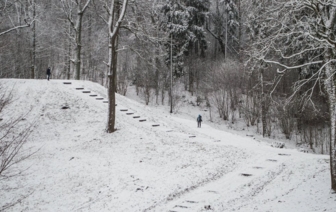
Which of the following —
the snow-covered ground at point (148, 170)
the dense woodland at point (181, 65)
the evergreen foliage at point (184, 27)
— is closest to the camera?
the snow-covered ground at point (148, 170)

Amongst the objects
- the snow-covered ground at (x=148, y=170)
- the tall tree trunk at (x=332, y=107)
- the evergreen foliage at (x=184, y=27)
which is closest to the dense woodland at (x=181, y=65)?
the evergreen foliage at (x=184, y=27)

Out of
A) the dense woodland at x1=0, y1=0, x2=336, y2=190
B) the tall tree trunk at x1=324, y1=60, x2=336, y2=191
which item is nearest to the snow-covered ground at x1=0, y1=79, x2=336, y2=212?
the tall tree trunk at x1=324, y1=60, x2=336, y2=191

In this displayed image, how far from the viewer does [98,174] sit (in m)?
12.3

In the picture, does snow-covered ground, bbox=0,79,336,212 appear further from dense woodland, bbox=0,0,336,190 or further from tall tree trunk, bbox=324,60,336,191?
dense woodland, bbox=0,0,336,190

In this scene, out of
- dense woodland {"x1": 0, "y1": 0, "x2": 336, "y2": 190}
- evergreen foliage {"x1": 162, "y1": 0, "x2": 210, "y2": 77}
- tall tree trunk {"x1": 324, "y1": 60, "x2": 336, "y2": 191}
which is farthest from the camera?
evergreen foliage {"x1": 162, "y1": 0, "x2": 210, "y2": 77}

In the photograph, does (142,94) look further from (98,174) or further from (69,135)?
(98,174)

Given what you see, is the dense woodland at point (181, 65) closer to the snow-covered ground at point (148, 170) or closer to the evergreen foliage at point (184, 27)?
the evergreen foliage at point (184, 27)

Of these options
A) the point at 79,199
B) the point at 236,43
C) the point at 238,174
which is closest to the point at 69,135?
the point at 79,199

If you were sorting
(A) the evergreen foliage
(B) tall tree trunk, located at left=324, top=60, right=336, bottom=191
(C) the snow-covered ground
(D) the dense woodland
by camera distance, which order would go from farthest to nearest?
(A) the evergreen foliage → (D) the dense woodland → (C) the snow-covered ground → (B) tall tree trunk, located at left=324, top=60, right=336, bottom=191

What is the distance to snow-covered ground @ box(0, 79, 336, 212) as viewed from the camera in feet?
32.2

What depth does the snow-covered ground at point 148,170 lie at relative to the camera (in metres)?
9.81

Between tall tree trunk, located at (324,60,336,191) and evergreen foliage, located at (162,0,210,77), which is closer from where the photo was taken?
tall tree trunk, located at (324,60,336,191)

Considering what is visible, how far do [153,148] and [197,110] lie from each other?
21.3 meters

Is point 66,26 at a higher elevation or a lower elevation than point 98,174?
higher
